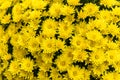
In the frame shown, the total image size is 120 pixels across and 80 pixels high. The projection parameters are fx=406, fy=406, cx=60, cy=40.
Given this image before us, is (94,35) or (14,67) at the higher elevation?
(94,35)

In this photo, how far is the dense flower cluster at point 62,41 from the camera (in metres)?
3.17

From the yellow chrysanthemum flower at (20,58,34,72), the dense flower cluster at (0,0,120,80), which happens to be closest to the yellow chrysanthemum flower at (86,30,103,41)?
the dense flower cluster at (0,0,120,80)

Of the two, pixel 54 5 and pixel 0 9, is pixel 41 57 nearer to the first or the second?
pixel 54 5

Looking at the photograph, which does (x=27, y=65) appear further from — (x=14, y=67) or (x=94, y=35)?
(x=94, y=35)

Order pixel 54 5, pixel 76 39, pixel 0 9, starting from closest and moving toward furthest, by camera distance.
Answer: pixel 76 39 < pixel 54 5 < pixel 0 9

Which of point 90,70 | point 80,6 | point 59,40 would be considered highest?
point 80,6

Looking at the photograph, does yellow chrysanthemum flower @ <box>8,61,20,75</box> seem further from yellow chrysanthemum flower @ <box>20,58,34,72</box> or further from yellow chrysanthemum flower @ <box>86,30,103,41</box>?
yellow chrysanthemum flower @ <box>86,30,103,41</box>

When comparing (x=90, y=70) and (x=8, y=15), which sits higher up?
(x=8, y=15)

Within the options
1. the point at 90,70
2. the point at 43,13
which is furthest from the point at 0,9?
the point at 90,70

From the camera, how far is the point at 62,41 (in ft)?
10.6

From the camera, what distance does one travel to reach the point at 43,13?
3383 mm

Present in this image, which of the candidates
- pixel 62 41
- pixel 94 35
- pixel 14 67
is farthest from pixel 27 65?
pixel 94 35

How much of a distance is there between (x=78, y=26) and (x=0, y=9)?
2.73 ft

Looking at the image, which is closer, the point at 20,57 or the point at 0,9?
the point at 20,57
